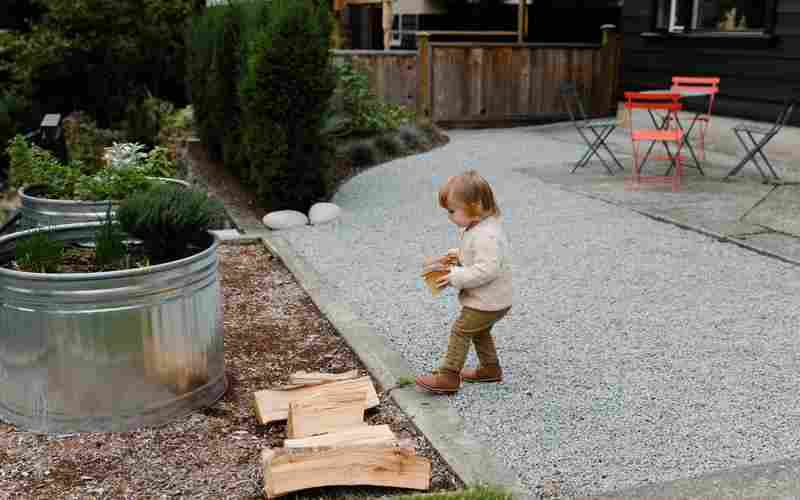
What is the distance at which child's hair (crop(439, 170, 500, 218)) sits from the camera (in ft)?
12.6

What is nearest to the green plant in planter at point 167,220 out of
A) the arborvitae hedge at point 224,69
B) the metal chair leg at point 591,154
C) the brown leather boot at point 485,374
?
the brown leather boot at point 485,374

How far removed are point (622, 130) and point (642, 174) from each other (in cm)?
402

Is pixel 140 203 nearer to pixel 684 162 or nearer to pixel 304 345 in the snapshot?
pixel 304 345

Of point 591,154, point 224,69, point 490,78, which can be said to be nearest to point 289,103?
point 224,69

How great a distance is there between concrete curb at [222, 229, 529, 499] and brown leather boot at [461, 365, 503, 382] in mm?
271

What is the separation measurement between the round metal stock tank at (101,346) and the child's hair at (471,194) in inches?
43.6

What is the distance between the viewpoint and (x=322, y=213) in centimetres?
791

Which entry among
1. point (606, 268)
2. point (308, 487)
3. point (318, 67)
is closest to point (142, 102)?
point (318, 67)

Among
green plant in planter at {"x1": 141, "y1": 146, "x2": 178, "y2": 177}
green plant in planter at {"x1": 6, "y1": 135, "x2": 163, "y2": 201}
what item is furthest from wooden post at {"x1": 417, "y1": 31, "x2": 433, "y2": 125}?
green plant in planter at {"x1": 6, "y1": 135, "x2": 163, "y2": 201}

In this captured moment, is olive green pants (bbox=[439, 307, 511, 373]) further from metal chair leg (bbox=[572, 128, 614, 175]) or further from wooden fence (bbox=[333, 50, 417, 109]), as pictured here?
wooden fence (bbox=[333, 50, 417, 109])

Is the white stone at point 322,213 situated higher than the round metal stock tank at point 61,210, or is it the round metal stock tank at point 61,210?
the round metal stock tank at point 61,210

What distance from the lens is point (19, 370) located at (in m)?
3.64

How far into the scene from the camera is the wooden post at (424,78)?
46.2ft

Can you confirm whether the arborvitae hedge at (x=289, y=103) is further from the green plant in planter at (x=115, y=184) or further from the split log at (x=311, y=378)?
the split log at (x=311, y=378)
